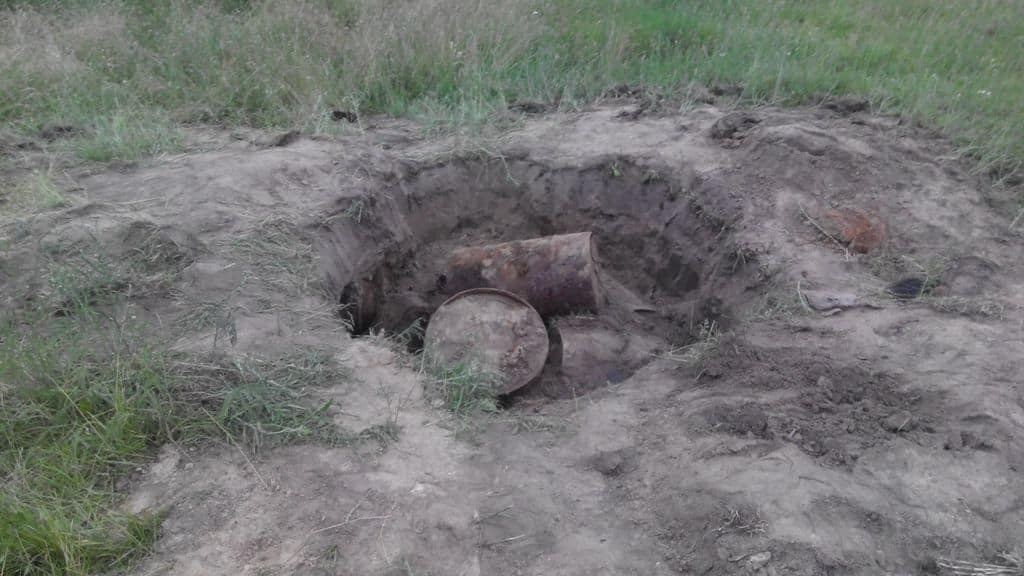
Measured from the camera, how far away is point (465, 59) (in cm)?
590

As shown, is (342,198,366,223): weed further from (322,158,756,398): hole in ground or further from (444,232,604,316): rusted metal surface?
(444,232,604,316): rusted metal surface

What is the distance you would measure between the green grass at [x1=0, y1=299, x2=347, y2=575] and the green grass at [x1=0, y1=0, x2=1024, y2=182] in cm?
221

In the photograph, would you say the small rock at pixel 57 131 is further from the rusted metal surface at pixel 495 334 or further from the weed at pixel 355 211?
the rusted metal surface at pixel 495 334

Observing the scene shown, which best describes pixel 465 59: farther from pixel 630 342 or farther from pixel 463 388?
pixel 463 388

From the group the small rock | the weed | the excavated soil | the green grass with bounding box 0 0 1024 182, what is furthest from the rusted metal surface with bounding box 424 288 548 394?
the small rock

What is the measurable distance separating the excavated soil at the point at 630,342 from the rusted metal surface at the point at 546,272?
0.52 feet

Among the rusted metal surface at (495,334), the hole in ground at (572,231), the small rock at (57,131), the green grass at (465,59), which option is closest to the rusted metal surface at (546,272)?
the hole in ground at (572,231)

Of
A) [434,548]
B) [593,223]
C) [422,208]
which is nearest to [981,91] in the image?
[593,223]

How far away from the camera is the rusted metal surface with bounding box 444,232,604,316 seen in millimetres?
4312

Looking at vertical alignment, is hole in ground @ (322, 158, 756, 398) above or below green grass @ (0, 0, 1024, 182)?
below

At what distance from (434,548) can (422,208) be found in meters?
2.93

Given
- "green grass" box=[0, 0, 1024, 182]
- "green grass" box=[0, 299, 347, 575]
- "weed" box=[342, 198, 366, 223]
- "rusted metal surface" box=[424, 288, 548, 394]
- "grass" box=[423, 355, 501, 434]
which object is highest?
"green grass" box=[0, 0, 1024, 182]

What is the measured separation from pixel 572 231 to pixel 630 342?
1.03 m

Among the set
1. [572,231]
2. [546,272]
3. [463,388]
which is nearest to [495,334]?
[546,272]
